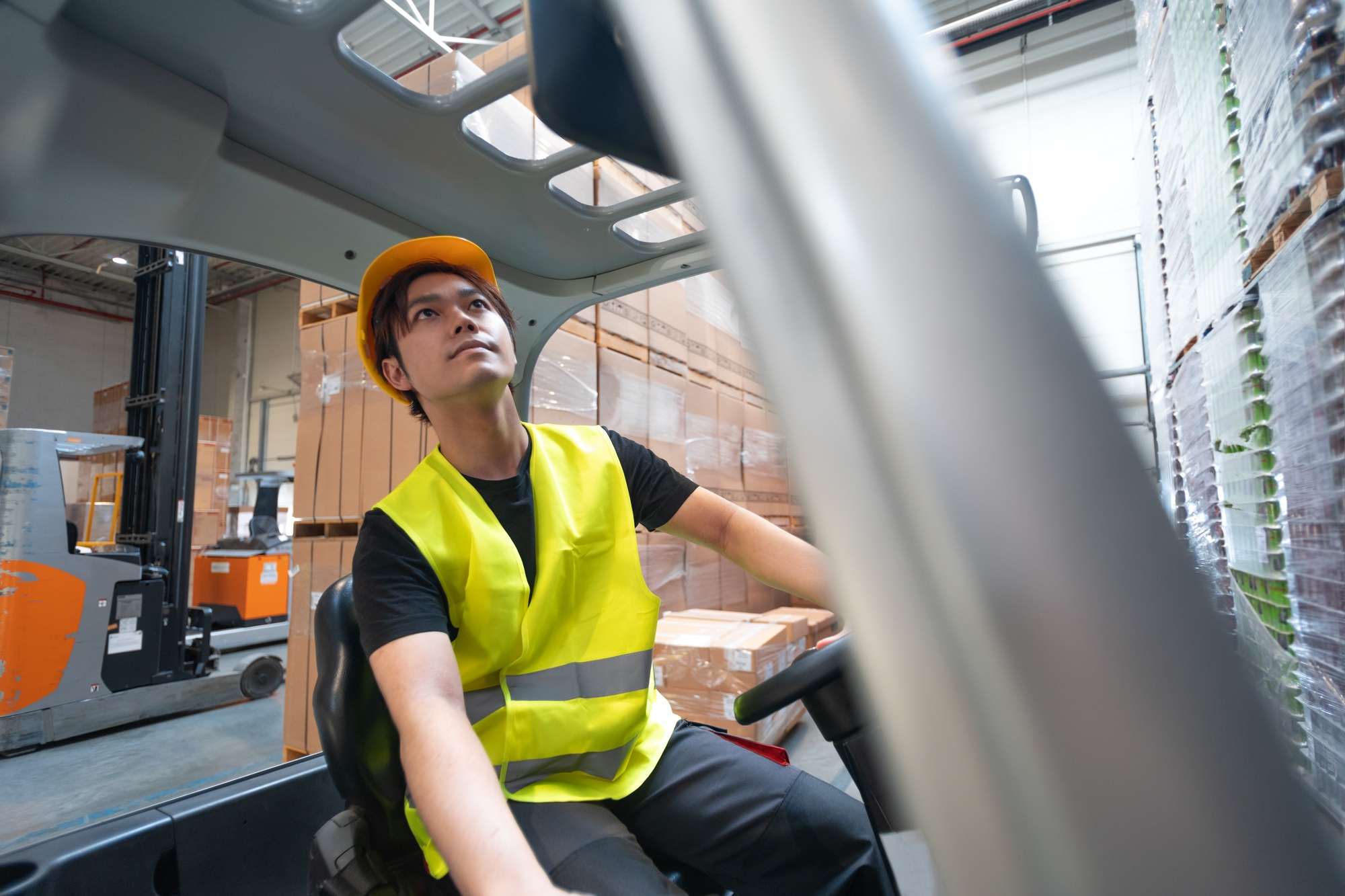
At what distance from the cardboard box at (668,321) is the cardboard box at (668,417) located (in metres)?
0.16

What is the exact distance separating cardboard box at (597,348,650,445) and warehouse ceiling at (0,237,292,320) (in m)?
10.8

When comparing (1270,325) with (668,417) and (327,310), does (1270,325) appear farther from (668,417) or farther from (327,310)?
(327,310)

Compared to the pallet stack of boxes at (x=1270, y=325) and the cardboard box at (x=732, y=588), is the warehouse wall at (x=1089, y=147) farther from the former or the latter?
the pallet stack of boxes at (x=1270, y=325)

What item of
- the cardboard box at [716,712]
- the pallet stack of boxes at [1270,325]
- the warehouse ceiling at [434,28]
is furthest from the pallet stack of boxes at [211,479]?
the pallet stack of boxes at [1270,325]

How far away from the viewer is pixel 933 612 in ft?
0.73

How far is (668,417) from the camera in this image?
405 centimetres

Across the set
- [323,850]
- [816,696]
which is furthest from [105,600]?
[816,696]

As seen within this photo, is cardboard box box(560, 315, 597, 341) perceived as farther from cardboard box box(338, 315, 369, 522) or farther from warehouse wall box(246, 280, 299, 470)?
warehouse wall box(246, 280, 299, 470)

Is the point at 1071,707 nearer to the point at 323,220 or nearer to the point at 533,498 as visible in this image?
the point at 533,498

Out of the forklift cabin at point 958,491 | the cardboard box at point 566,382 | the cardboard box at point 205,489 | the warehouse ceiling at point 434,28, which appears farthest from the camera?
the cardboard box at point 205,489

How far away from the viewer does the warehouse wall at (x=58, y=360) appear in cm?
1234

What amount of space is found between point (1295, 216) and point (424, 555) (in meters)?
1.47

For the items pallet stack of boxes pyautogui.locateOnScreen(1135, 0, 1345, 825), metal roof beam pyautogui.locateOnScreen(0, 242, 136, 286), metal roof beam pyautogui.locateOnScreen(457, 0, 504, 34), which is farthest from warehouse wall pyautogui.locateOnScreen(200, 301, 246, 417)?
pallet stack of boxes pyautogui.locateOnScreen(1135, 0, 1345, 825)

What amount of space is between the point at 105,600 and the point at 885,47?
4.93 metres
